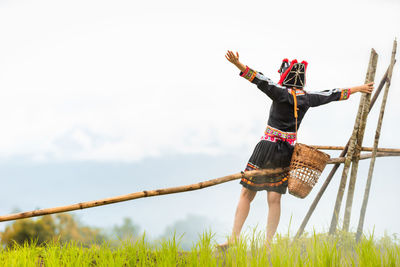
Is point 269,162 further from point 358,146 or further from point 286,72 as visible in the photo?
point 358,146

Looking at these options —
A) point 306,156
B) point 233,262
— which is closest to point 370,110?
point 306,156

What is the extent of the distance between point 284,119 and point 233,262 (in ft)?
5.28

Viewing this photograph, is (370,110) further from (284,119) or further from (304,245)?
(304,245)

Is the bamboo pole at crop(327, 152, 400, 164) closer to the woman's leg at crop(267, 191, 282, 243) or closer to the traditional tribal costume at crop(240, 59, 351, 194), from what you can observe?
the traditional tribal costume at crop(240, 59, 351, 194)

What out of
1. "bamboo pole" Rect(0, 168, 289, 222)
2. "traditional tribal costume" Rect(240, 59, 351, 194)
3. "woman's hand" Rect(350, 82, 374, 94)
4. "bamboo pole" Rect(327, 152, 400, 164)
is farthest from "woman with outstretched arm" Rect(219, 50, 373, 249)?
"bamboo pole" Rect(327, 152, 400, 164)

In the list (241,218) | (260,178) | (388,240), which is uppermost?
(260,178)

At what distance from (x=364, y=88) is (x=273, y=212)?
5.97 ft

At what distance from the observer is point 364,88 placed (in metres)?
5.31

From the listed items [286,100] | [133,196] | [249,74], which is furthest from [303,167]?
[133,196]

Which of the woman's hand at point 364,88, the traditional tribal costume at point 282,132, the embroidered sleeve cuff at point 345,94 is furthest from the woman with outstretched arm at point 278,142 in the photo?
the woman's hand at point 364,88

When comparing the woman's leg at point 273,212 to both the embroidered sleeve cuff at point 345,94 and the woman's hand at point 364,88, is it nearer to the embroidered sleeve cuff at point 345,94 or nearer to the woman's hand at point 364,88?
the embroidered sleeve cuff at point 345,94

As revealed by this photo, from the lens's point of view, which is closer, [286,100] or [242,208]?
[286,100]

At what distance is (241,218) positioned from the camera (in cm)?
509

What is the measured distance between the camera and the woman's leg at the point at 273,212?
197 inches
